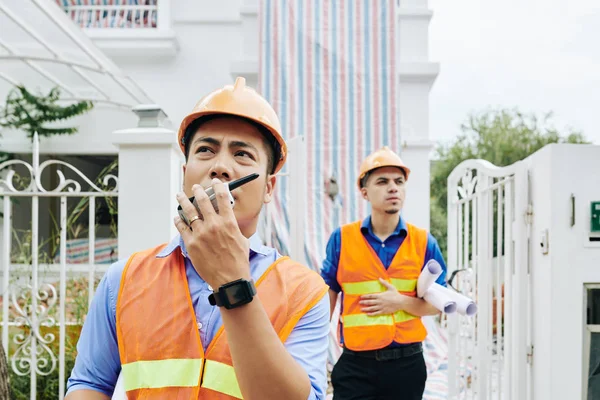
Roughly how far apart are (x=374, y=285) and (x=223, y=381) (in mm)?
2434

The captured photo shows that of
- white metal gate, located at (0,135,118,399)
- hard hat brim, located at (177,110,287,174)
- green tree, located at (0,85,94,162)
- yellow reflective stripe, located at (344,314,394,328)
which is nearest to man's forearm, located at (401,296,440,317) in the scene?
yellow reflective stripe, located at (344,314,394,328)

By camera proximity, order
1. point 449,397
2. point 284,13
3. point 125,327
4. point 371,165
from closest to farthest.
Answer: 1. point 125,327
2. point 371,165
3. point 449,397
4. point 284,13

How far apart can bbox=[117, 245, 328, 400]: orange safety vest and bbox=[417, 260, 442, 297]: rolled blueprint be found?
2039 mm

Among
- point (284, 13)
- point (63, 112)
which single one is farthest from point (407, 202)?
point (63, 112)

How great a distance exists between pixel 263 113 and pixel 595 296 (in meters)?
1.88

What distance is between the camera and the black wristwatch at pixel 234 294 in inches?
43.3

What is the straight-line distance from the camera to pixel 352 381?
3559 millimetres

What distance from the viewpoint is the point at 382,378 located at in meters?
3.48

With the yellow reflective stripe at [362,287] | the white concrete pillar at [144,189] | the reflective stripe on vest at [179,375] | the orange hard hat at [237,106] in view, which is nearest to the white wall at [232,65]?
the yellow reflective stripe at [362,287]

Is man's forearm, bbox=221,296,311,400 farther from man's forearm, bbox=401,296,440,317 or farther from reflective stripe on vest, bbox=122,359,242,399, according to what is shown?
man's forearm, bbox=401,296,440,317

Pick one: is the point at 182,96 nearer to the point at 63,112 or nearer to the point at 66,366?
the point at 63,112

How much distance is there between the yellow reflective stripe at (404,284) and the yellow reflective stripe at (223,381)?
8.12 ft

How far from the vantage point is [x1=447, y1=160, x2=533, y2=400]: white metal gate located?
2.91m

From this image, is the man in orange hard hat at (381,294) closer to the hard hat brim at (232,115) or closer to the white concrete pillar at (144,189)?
the white concrete pillar at (144,189)
